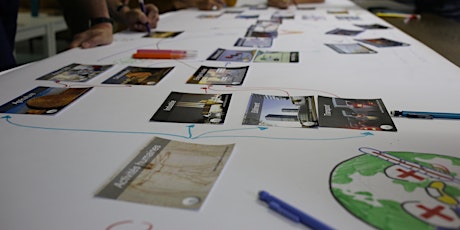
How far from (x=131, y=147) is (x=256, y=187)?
186mm

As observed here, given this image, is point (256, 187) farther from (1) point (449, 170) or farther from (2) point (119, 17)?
(2) point (119, 17)

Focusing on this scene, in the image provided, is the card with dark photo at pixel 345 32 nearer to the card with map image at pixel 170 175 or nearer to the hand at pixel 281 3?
the hand at pixel 281 3

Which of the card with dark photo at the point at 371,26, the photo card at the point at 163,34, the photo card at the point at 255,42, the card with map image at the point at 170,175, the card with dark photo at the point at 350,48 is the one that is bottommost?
the card with map image at the point at 170,175

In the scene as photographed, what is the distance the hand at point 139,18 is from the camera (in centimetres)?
138

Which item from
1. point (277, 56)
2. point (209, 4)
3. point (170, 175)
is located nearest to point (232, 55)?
point (277, 56)

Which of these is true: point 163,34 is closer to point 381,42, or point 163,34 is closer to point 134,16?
point 134,16

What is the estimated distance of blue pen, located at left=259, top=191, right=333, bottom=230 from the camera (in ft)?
1.20

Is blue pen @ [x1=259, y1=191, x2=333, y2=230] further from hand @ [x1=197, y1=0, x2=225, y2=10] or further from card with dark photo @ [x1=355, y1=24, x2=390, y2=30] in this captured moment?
hand @ [x1=197, y1=0, x2=225, y2=10]

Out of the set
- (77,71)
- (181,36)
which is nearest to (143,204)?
(77,71)

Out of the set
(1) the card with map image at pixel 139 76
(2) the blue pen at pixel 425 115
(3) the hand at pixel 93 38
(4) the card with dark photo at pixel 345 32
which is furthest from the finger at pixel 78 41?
(2) the blue pen at pixel 425 115

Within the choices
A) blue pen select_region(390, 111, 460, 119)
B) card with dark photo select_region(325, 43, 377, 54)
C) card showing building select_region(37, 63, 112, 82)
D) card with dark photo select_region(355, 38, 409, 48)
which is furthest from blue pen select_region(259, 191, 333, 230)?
card with dark photo select_region(355, 38, 409, 48)

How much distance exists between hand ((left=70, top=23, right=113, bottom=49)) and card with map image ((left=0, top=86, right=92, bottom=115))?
0.40 metres

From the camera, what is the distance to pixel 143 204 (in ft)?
1.35

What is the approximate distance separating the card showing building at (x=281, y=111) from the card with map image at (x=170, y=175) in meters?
0.11
